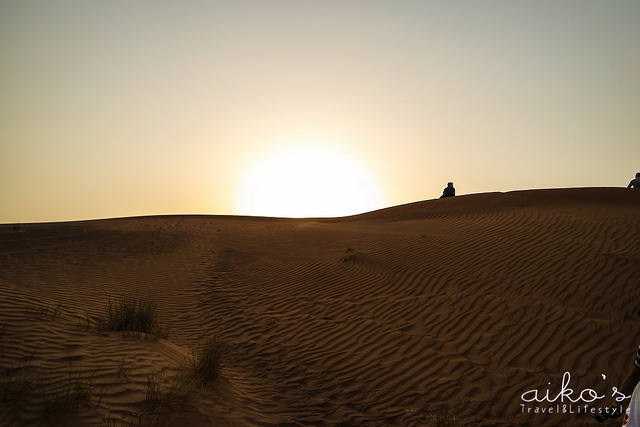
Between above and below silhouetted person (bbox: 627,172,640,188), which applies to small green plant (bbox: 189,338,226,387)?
below

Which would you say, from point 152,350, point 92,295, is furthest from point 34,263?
point 152,350

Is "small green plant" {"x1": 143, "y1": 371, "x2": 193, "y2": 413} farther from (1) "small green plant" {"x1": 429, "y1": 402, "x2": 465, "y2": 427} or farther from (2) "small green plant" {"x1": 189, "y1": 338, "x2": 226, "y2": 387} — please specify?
(1) "small green plant" {"x1": 429, "y1": 402, "x2": 465, "y2": 427}

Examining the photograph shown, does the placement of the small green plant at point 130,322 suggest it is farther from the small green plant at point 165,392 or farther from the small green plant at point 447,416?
the small green plant at point 447,416

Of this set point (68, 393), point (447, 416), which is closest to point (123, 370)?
point (68, 393)

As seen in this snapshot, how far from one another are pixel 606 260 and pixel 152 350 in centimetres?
949

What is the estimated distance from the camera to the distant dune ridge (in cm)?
502

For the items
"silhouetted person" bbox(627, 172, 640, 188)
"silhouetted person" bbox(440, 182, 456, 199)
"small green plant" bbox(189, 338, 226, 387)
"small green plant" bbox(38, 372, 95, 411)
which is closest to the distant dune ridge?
"small green plant" bbox(38, 372, 95, 411)

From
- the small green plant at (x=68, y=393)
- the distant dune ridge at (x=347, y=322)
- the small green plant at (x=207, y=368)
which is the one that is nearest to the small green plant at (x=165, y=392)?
the distant dune ridge at (x=347, y=322)

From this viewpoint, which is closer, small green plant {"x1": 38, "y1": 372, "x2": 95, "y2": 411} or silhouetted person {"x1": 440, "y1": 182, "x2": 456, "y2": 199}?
small green plant {"x1": 38, "y1": 372, "x2": 95, "y2": 411}

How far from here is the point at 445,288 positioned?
31.6 ft

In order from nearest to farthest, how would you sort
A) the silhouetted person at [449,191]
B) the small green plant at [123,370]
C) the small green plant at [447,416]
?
the small green plant at [123,370] < the small green plant at [447,416] < the silhouetted person at [449,191]

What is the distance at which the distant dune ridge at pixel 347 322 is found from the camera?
502 cm

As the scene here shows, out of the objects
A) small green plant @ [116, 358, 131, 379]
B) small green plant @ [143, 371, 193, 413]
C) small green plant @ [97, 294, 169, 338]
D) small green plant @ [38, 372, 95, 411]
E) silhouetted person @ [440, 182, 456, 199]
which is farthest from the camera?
silhouetted person @ [440, 182, 456, 199]

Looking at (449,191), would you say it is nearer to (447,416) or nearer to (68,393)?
(447,416)
